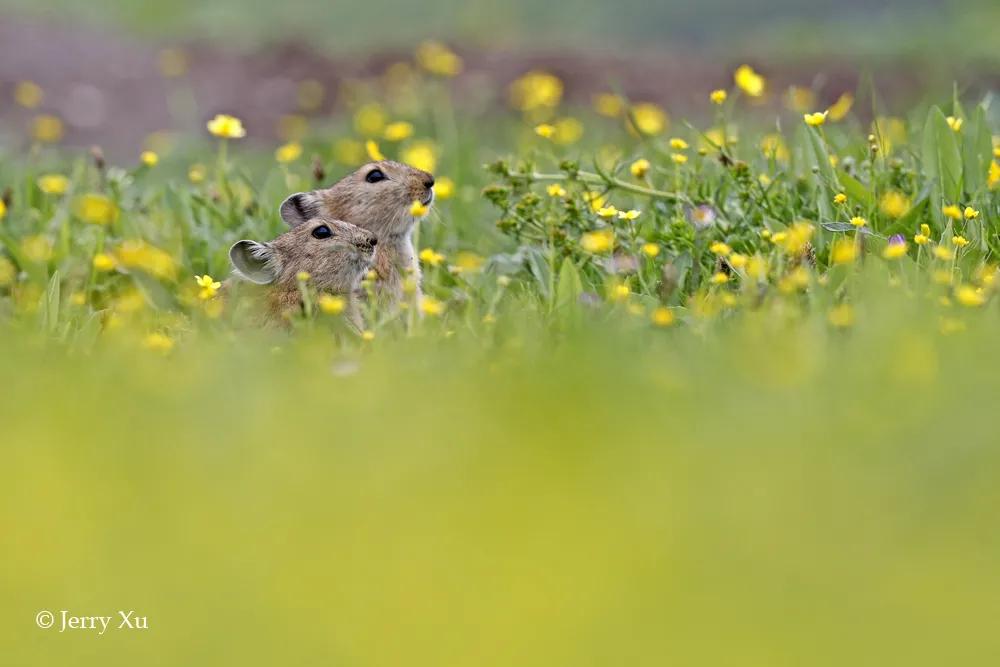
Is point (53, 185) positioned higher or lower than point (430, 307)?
higher

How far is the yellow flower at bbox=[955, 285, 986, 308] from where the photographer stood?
12.2ft

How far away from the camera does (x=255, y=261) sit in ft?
15.9

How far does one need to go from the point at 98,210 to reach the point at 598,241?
7.89ft

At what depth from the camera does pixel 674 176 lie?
552 cm

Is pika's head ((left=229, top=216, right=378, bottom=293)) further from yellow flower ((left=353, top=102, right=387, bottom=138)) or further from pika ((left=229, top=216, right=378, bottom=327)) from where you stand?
yellow flower ((left=353, top=102, right=387, bottom=138))

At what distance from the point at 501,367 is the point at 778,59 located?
9259mm

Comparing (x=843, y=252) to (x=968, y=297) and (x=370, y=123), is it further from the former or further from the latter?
(x=370, y=123)

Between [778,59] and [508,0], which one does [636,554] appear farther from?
[508,0]

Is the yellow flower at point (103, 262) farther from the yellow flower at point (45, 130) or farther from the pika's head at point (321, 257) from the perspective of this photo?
the yellow flower at point (45, 130)

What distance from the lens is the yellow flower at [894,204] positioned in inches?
191

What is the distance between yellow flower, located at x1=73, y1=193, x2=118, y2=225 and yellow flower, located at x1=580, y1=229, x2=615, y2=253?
7.10 feet

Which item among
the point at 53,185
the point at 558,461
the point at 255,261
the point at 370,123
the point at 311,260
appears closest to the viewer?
the point at 558,461

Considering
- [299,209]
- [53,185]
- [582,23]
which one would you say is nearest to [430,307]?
[299,209]

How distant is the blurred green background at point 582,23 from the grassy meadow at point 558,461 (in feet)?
26.5
